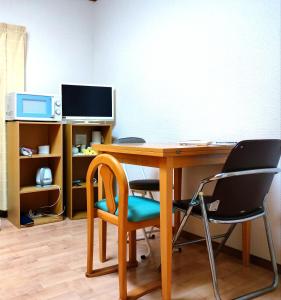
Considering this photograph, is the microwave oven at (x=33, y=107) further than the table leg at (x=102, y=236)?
Yes

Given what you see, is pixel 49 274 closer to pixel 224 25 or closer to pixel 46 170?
pixel 46 170

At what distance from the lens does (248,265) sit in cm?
217

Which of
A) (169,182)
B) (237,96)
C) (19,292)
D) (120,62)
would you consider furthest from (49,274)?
(120,62)

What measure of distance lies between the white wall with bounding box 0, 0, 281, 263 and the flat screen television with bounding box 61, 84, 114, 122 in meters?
0.19

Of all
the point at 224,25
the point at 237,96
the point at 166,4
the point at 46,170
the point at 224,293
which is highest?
the point at 166,4

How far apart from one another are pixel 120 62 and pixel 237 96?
163 cm

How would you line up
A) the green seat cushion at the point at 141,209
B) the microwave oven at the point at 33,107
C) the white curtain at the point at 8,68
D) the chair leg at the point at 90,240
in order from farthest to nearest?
1. the white curtain at the point at 8,68
2. the microwave oven at the point at 33,107
3. the chair leg at the point at 90,240
4. the green seat cushion at the point at 141,209

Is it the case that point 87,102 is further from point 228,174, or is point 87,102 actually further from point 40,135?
point 228,174

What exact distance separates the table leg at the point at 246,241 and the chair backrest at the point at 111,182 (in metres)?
0.93

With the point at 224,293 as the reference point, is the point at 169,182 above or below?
above

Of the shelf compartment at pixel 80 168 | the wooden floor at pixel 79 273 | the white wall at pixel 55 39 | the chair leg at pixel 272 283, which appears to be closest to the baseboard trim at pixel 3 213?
the wooden floor at pixel 79 273

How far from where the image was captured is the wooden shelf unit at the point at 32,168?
299cm

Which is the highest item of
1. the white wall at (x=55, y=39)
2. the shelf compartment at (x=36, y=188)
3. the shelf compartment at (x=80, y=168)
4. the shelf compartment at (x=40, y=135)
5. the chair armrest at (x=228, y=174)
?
the white wall at (x=55, y=39)

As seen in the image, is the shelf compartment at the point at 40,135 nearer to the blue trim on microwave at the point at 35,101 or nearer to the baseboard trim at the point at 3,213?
the blue trim on microwave at the point at 35,101
